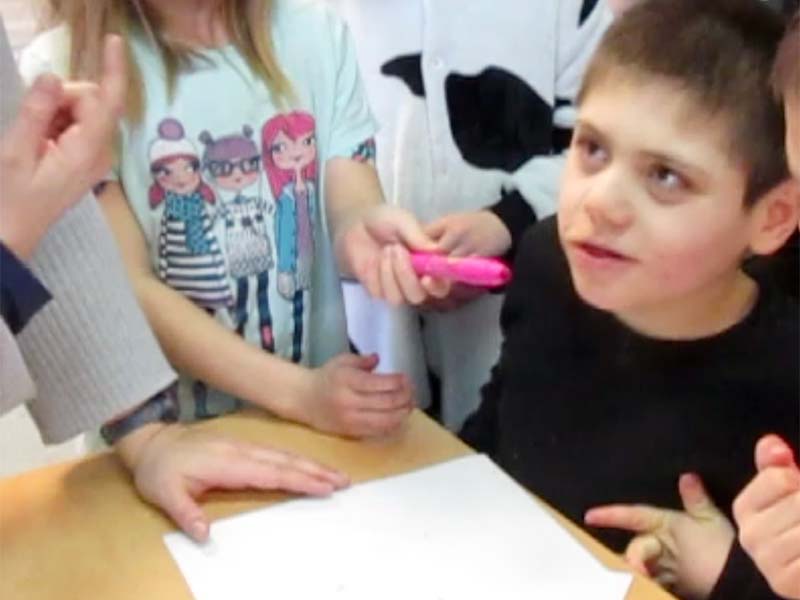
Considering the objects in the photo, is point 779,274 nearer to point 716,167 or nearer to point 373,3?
point 716,167

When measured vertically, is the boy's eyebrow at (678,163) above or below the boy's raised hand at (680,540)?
above

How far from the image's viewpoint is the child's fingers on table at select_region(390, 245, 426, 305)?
83 cm

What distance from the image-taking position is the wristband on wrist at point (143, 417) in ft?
2.78

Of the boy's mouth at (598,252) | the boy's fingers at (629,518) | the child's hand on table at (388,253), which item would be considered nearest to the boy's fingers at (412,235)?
the child's hand on table at (388,253)

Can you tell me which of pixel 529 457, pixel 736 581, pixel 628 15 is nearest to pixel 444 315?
pixel 529 457

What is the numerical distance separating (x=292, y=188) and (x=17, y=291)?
380 millimetres

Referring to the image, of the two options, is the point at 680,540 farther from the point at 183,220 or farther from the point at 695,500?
the point at 183,220

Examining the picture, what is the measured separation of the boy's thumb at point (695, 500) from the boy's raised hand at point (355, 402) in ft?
0.65

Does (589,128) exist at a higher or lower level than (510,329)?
higher

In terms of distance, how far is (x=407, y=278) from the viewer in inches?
32.9

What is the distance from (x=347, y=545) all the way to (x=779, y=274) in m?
0.43

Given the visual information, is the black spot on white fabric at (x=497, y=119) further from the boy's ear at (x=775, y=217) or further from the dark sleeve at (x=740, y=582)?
the dark sleeve at (x=740, y=582)

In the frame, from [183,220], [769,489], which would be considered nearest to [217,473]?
[183,220]

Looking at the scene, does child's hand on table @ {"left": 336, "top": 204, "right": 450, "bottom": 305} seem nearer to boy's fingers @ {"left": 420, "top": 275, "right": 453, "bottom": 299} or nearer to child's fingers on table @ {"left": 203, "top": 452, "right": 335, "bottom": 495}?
boy's fingers @ {"left": 420, "top": 275, "right": 453, "bottom": 299}
